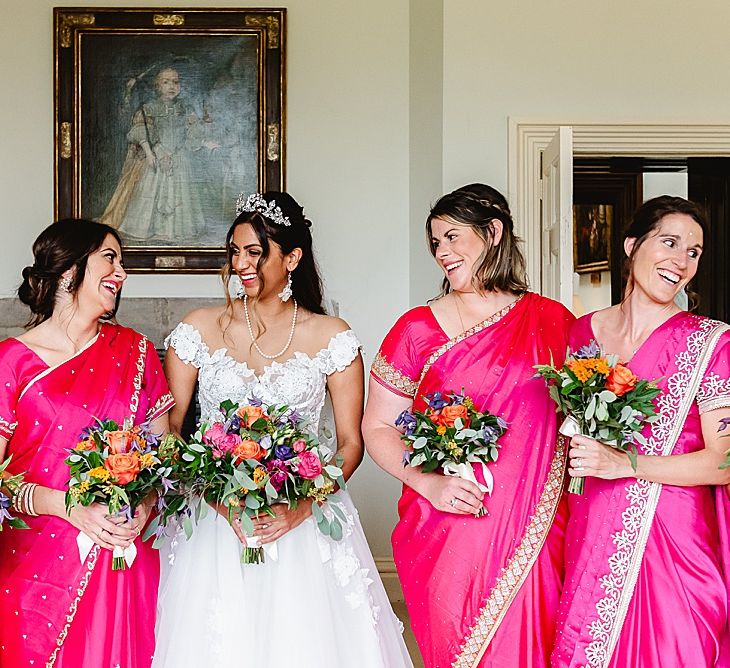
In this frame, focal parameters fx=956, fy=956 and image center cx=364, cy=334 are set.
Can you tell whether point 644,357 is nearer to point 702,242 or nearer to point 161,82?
point 702,242

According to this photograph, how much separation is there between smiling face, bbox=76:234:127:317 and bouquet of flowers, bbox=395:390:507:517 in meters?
0.89

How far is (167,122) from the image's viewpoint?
5.10 meters

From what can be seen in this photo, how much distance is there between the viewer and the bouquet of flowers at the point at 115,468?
2.28 m

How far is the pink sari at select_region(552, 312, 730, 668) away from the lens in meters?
2.25

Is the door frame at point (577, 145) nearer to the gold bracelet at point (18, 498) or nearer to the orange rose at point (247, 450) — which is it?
the orange rose at point (247, 450)

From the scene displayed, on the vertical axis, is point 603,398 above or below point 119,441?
above

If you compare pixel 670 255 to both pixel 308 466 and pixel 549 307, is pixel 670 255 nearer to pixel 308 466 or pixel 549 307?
pixel 549 307

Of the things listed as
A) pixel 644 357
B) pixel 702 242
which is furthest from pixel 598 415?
pixel 702 242

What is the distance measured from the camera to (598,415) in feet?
7.25

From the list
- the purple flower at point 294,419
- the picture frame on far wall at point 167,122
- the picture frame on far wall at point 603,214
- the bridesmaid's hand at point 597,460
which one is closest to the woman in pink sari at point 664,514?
the bridesmaid's hand at point 597,460

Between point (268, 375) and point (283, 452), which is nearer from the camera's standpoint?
point (283, 452)

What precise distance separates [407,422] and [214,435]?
1.61 feet

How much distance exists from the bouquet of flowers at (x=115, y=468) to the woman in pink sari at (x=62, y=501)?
9 cm

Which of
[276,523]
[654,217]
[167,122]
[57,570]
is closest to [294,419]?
[276,523]
